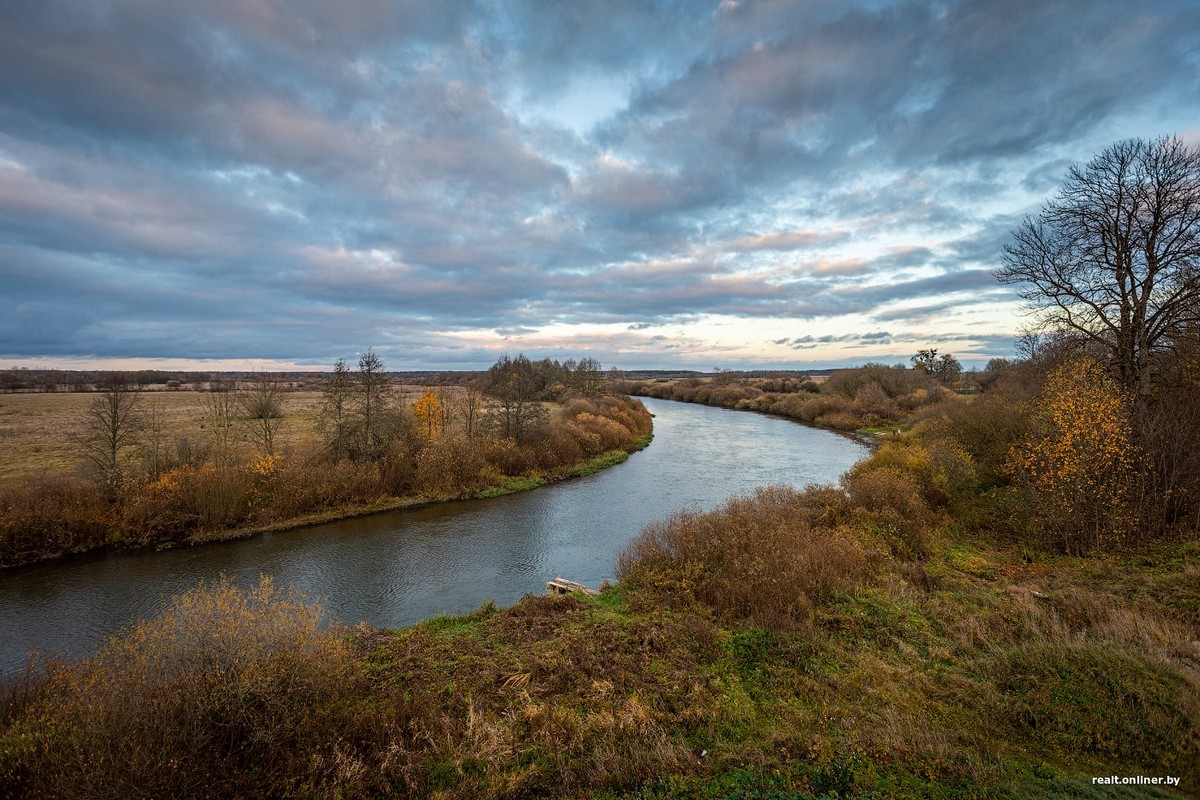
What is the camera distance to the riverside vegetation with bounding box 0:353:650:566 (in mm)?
20125

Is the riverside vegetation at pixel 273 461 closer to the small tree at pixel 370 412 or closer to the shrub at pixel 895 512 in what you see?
the small tree at pixel 370 412

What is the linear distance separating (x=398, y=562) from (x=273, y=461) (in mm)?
10961

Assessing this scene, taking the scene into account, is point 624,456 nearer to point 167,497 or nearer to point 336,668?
point 167,497

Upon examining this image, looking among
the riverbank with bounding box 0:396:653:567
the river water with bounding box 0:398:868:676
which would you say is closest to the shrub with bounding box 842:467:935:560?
the river water with bounding box 0:398:868:676

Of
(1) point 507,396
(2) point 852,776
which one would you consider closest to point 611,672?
(2) point 852,776

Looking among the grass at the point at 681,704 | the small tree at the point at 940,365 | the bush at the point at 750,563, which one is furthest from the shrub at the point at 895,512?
the small tree at the point at 940,365

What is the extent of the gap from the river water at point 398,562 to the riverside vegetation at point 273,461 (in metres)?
1.43

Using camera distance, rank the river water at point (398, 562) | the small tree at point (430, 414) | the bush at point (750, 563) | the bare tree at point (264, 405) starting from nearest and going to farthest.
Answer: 1. the bush at point (750, 563)
2. the river water at point (398, 562)
3. the bare tree at point (264, 405)
4. the small tree at point (430, 414)

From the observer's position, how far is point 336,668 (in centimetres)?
831

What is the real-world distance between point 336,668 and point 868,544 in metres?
15.0

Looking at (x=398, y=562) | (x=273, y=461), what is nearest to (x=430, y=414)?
(x=273, y=461)

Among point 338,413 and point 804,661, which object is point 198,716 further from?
point 338,413

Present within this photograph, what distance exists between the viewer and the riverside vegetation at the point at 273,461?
2012 centimetres

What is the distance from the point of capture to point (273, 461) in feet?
81.8
